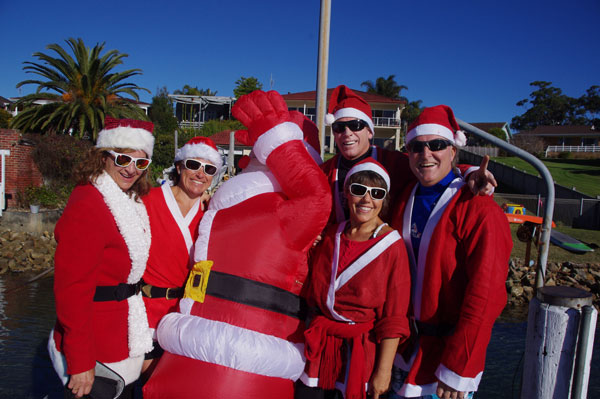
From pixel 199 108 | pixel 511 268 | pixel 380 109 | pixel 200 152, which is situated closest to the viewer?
pixel 200 152

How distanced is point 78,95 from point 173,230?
19.5 metres

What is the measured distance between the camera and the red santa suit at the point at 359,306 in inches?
92.4

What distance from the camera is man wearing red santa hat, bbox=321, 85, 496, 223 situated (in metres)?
2.98

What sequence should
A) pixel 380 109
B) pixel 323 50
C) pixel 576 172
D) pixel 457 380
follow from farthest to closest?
pixel 380 109 < pixel 576 172 < pixel 323 50 < pixel 457 380

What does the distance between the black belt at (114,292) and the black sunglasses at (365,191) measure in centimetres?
143

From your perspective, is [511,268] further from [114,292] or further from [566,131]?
[566,131]

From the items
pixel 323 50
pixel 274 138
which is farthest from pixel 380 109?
pixel 274 138

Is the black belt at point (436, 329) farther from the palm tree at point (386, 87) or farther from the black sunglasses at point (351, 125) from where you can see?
the palm tree at point (386, 87)

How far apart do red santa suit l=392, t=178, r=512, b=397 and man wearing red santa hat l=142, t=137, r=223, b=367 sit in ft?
4.42

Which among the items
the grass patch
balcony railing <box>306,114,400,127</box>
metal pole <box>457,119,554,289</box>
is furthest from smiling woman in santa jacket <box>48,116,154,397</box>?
balcony railing <box>306,114,400,127</box>

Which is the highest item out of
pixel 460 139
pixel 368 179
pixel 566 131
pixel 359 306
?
pixel 566 131

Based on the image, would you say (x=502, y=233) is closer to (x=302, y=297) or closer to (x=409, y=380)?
(x=409, y=380)

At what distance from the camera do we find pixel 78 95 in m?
19.5

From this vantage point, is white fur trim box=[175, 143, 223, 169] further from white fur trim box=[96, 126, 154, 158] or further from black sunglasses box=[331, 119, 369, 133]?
black sunglasses box=[331, 119, 369, 133]
